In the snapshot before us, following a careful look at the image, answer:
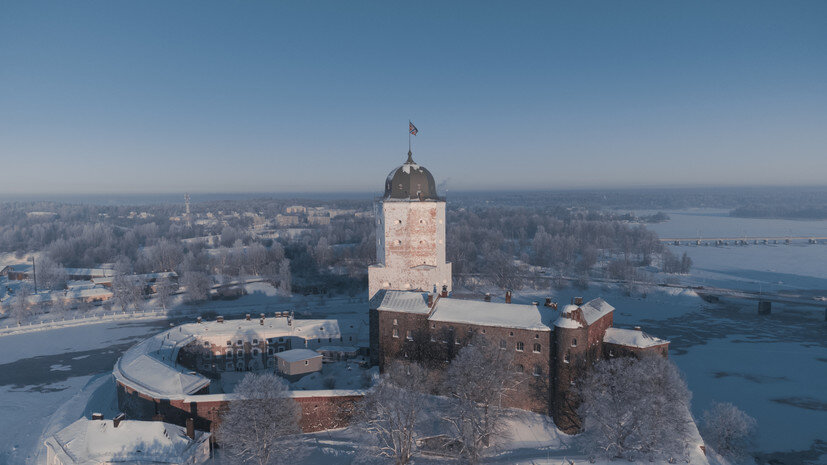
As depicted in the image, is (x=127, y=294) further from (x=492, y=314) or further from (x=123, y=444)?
(x=492, y=314)

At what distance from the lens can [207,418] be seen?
25750 millimetres

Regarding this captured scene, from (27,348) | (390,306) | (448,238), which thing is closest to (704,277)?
(448,238)

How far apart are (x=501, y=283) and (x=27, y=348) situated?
196 feet

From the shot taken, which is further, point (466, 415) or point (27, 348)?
point (27, 348)

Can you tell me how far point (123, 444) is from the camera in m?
21.8

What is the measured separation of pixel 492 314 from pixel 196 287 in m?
53.7

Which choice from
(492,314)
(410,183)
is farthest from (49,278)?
(492,314)

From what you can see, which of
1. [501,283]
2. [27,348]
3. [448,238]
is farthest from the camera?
[448,238]

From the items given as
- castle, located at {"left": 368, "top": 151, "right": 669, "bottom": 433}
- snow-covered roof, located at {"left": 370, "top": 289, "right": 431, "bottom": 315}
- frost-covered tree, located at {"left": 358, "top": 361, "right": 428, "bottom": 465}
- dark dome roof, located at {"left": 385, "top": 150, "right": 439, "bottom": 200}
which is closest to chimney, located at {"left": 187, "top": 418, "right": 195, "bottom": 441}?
frost-covered tree, located at {"left": 358, "top": 361, "right": 428, "bottom": 465}

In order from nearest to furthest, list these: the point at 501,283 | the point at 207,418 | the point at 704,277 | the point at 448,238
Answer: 1. the point at 207,418
2. the point at 501,283
3. the point at 704,277
4. the point at 448,238

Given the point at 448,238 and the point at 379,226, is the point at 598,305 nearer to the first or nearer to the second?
the point at 379,226

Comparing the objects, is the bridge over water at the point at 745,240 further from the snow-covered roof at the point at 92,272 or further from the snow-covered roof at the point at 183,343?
the snow-covered roof at the point at 92,272

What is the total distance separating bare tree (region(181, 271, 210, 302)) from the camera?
67188 mm

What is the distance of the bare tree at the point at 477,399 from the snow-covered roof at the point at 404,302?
186 inches
